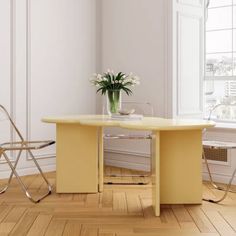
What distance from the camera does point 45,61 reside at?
595 cm

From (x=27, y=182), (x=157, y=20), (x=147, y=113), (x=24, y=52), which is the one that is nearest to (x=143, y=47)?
(x=157, y=20)

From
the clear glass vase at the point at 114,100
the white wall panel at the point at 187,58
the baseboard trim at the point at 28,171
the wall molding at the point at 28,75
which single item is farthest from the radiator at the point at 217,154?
the wall molding at the point at 28,75

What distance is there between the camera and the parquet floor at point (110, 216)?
3.53 m

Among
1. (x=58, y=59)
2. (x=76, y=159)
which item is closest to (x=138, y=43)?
(x=58, y=59)

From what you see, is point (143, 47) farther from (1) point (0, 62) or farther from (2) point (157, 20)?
(1) point (0, 62)

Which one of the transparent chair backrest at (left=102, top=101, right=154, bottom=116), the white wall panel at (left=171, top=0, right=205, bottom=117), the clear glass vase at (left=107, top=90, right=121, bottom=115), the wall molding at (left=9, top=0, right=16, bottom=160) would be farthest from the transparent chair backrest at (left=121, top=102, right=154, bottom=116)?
the wall molding at (left=9, top=0, right=16, bottom=160)

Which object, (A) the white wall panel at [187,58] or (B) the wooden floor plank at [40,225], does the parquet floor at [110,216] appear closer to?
(B) the wooden floor plank at [40,225]

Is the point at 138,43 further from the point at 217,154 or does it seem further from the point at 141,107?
the point at 217,154

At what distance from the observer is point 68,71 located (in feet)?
20.4

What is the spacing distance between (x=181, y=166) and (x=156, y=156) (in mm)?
389

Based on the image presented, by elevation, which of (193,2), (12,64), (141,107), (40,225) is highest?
(193,2)

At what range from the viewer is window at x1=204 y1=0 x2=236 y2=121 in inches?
235

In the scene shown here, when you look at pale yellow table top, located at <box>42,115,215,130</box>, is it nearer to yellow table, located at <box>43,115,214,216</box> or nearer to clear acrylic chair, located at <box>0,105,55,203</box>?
yellow table, located at <box>43,115,214,216</box>

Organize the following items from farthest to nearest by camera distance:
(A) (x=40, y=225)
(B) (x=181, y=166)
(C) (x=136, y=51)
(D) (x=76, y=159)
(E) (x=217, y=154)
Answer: (C) (x=136, y=51) → (E) (x=217, y=154) → (D) (x=76, y=159) → (B) (x=181, y=166) → (A) (x=40, y=225)
